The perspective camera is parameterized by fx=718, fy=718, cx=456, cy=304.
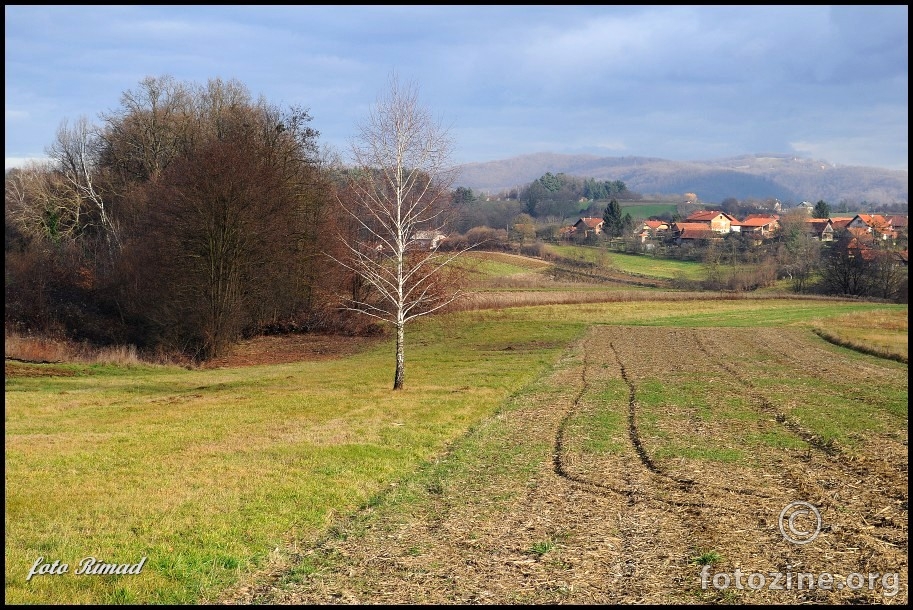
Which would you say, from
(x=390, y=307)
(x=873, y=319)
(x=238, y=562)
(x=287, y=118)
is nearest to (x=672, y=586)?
(x=238, y=562)

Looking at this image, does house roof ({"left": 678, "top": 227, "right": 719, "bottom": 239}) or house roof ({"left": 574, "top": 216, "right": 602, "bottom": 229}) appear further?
house roof ({"left": 574, "top": 216, "right": 602, "bottom": 229})

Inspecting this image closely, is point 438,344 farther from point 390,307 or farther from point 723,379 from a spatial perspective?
point 723,379

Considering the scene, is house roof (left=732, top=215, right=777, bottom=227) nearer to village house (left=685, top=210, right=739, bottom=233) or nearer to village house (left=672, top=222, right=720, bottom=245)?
village house (left=685, top=210, right=739, bottom=233)

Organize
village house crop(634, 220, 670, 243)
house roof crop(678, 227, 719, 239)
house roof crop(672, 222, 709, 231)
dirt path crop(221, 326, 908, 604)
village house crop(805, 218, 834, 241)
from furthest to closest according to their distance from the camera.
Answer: house roof crop(672, 222, 709, 231)
village house crop(634, 220, 670, 243)
house roof crop(678, 227, 719, 239)
village house crop(805, 218, 834, 241)
dirt path crop(221, 326, 908, 604)

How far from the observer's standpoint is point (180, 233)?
128 ft

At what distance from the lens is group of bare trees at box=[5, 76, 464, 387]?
38438 millimetres

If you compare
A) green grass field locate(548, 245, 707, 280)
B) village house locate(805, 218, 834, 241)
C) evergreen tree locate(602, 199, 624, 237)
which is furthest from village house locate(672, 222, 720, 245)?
village house locate(805, 218, 834, 241)

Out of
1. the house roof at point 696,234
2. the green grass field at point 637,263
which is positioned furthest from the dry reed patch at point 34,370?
the house roof at point 696,234

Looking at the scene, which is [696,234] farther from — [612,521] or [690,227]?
[612,521]

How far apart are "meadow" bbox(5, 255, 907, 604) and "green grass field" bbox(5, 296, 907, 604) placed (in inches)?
1.4

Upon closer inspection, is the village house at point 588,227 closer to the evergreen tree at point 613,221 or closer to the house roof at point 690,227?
the evergreen tree at point 613,221

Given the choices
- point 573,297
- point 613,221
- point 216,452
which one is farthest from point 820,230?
point 216,452

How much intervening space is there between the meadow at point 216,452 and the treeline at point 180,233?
28.5 ft

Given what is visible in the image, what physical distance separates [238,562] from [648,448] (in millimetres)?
8091
